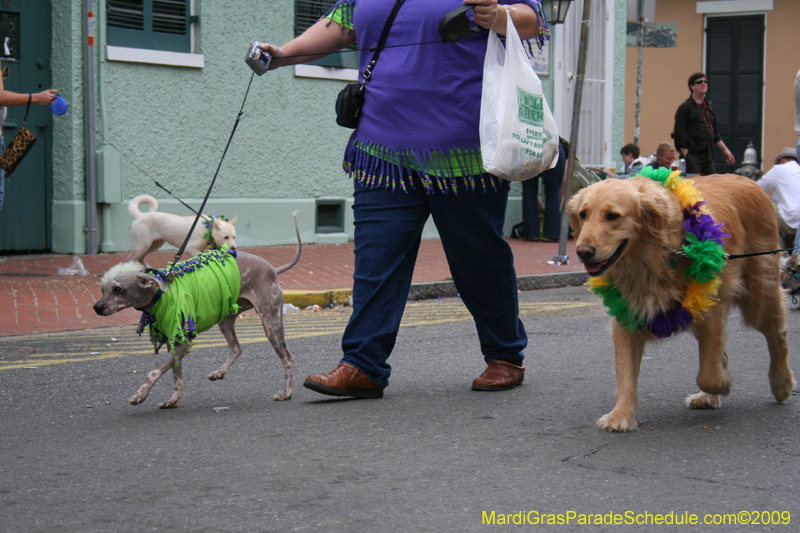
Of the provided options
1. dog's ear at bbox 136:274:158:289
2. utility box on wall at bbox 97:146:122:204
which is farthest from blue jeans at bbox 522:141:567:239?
dog's ear at bbox 136:274:158:289

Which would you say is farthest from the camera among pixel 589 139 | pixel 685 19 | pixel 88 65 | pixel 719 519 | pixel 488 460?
pixel 685 19

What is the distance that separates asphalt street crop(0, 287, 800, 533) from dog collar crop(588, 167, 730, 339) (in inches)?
11.1

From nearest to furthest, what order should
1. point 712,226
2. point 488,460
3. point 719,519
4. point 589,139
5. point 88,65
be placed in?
point 719,519 → point 488,460 → point 712,226 → point 88,65 → point 589,139

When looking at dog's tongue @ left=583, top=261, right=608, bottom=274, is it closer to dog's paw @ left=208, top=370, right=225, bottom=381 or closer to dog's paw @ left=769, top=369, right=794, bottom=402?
dog's paw @ left=769, top=369, right=794, bottom=402

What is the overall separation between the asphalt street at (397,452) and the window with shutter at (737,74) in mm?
18853

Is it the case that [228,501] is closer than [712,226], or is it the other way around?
[228,501]

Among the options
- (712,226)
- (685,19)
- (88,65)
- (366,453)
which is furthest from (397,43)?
(685,19)

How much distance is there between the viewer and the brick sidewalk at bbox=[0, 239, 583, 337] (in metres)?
7.40

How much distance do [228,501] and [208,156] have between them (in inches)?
370

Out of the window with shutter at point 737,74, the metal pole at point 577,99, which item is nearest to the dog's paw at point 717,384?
the metal pole at point 577,99

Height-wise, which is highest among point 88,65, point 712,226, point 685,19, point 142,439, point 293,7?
point 685,19

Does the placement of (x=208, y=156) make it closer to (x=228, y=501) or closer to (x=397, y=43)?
(x=397, y=43)

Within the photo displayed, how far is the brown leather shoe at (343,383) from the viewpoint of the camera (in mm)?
4180

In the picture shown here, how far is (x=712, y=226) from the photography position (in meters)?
3.63
